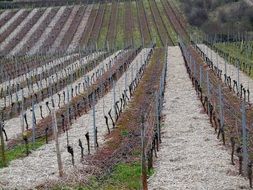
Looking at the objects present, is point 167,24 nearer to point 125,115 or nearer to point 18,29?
point 18,29

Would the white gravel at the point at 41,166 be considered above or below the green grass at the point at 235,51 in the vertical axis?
above

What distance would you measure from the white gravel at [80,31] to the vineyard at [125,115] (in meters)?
0.39

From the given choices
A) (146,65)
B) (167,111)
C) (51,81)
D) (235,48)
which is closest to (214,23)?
(235,48)

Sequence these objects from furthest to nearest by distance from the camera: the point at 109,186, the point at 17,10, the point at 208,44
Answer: the point at 17,10, the point at 208,44, the point at 109,186

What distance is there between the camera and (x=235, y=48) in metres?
57.6

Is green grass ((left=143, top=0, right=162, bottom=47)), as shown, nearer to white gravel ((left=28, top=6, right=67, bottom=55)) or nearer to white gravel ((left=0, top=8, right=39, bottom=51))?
white gravel ((left=28, top=6, right=67, bottom=55))

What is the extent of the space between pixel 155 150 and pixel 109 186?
361 cm

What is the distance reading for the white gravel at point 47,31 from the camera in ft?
221

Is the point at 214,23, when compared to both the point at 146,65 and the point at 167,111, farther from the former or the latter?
the point at 167,111

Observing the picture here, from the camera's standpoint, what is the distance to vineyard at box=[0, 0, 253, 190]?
16422 millimetres

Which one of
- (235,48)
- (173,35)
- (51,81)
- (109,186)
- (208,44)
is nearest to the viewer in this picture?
(109,186)

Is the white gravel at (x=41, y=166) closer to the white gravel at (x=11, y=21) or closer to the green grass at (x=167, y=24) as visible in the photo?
the green grass at (x=167, y=24)

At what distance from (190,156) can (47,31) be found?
59641mm

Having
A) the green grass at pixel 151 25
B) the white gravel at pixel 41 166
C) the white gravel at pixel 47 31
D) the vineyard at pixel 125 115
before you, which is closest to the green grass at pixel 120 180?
the vineyard at pixel 125 115
